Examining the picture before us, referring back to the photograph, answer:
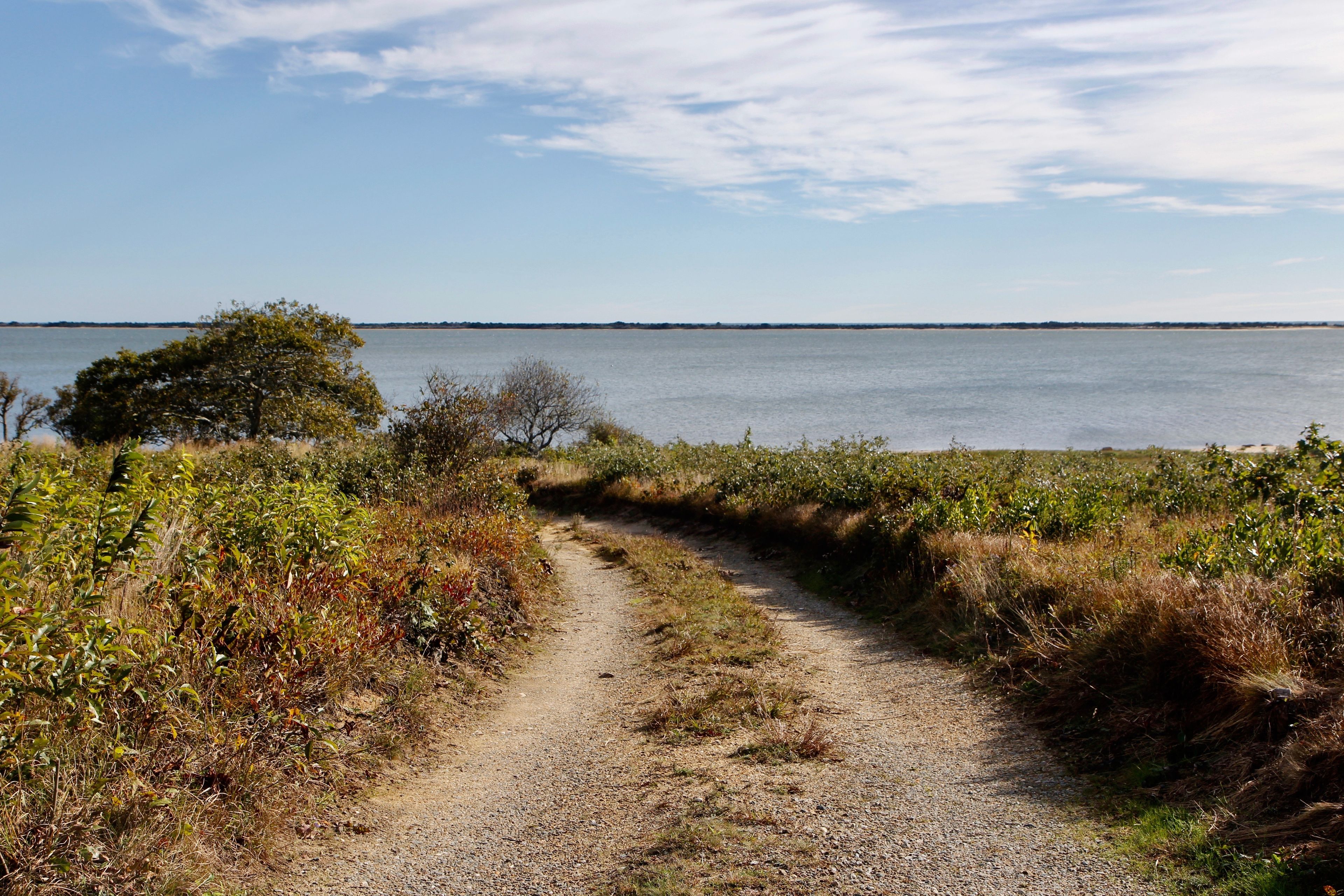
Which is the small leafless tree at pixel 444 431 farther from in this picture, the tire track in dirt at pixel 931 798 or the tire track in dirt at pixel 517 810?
the tire track in dirt at pixel 931 798

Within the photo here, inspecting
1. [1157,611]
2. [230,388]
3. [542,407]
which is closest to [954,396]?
[542,407]

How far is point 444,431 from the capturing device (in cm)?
1508

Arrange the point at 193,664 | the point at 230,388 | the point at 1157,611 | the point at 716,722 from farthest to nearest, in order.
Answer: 1. the point at 230,388
2. the point at 716,722
3. the point at 1157,611
4. the point at 193,664

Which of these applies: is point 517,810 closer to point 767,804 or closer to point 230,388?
point 767,804

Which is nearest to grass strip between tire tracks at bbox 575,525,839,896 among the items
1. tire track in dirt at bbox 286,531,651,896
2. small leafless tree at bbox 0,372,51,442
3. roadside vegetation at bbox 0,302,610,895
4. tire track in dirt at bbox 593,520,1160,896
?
tire track in dirt at bbox 593,520,1160,896

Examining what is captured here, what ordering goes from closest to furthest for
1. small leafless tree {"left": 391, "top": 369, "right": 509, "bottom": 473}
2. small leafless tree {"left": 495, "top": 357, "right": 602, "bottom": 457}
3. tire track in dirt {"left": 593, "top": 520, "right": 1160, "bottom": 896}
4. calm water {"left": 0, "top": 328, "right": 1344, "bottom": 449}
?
tire track in dirt {"left": 593, "top": 520, "right": 1160, "bottom": 896} → small leafless tree {"left": 391, "top": 369, "right": 509, "bottom": 473} → small leafless tree {"left": 495, "top": 357, "right": 602, "bottom": 457} → calm water {"left": 0, "top": 328, "right": 1344, "bottom": 449}

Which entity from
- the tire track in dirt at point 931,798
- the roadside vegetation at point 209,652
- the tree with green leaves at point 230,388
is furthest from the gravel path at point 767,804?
the tree with green leaves at point 230,388

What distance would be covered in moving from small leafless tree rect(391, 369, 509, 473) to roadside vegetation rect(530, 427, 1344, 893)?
6002mm

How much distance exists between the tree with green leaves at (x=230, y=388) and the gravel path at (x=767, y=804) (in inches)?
1057

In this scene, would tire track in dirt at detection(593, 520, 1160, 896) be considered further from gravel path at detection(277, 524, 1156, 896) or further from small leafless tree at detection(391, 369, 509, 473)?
small leafless tree at detection(391, 369, 509, 473)

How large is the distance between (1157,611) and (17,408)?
2514 inches

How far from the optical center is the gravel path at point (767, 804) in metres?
4.38

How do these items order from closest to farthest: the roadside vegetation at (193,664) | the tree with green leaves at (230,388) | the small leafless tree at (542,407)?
the roadside vegetation at (193,664)
the tree with green leaves at (230,388)
the small leafless tree at (542,407)

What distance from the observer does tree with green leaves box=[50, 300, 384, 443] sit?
31.9m
